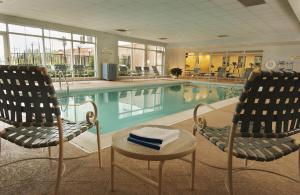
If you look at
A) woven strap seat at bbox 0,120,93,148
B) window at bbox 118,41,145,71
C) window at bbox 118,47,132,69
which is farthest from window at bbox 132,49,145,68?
woven strap seat at bbox 0,120,93,148

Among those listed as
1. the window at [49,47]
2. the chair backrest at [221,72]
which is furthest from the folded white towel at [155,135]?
the chair backrest at [221,72]

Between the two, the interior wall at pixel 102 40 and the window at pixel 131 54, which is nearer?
the interior wall at pixel 102 40

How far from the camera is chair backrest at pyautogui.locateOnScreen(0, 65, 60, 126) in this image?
1.06 meters

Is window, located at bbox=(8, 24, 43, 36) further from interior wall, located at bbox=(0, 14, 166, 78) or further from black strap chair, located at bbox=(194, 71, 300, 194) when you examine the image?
black strap chair, located at bbox=(194, 71, 300, 194)

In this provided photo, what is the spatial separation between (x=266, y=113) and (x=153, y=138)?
660mm

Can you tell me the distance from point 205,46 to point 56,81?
9.84 m

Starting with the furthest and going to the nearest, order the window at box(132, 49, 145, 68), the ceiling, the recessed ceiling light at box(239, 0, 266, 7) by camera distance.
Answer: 1. the window at box(132, 49, 145, 68)
2. the ceiling
3. the recessed ceiling light at box(239, 0, 266, 7)

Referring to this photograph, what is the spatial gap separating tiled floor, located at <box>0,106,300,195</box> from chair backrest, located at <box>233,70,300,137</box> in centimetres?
55

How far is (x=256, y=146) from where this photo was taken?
1.25 metres

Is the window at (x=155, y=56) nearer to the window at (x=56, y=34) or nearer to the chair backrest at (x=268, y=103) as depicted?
the window at (x=56, y=34)

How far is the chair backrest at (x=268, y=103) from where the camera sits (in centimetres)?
100

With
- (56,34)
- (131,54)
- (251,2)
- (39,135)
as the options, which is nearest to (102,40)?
(56,34)

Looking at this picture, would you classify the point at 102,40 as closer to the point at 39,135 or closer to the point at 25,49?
the point at 25,49

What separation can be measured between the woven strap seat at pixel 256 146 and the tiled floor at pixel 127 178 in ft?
1.21
